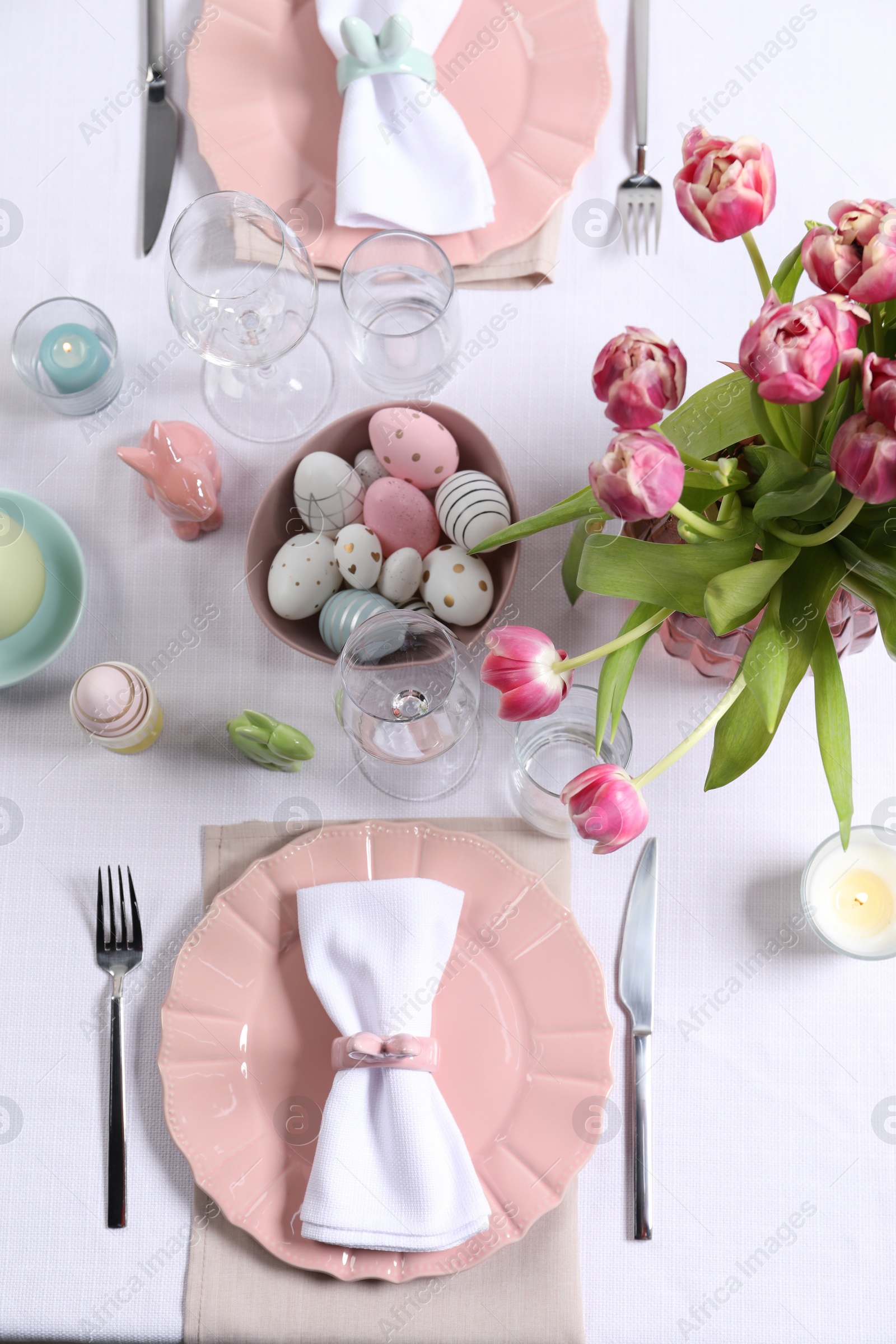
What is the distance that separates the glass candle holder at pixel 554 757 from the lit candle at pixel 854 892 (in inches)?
6.0

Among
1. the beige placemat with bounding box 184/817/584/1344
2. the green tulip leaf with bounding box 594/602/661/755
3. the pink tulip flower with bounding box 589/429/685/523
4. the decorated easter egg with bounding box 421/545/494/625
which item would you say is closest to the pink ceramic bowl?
the decorated easter egg with bounding box 421/545/494/625

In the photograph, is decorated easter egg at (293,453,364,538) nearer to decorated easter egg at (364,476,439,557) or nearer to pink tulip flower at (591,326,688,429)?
decorated easter egg at (364,476,439,557)

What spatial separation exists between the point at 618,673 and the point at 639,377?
0.56 ft

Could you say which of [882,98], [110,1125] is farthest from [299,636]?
[882,98]

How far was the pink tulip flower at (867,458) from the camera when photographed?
1.20 feet

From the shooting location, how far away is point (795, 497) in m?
0.44

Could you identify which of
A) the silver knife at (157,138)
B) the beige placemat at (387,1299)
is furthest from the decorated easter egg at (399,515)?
the beige placemat at (387,1299)

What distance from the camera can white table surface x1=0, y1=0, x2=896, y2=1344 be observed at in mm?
623

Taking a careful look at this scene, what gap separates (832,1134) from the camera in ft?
2.10

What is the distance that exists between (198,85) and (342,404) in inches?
11.4

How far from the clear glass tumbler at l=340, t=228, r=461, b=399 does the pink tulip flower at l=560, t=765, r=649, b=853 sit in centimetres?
38

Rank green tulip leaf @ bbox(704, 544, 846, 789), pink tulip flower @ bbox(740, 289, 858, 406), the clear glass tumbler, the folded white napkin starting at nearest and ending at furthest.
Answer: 1. pink tulip flower @ bbox(740, 289, 858, 406)
2. green tulip leaf @ bbox(704, 544, 846, 789)
3. the folded white napkin
4. the clear glass tumbler

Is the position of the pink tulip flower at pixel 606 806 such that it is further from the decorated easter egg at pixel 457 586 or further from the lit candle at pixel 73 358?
the lit candle at pixel 73 358

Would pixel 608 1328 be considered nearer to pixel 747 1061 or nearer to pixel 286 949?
pixel 747 1061
